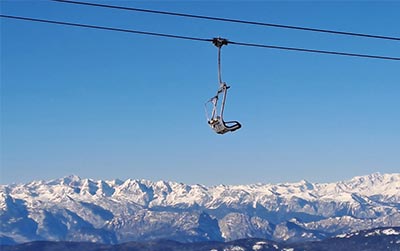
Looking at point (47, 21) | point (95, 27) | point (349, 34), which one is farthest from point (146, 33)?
point (349, 34)

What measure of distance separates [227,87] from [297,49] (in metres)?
4.75

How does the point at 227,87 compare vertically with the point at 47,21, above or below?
below

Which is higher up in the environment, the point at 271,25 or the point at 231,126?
the point at 271,25

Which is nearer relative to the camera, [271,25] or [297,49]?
[271,25]

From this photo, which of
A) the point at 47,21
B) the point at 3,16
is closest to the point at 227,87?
the point at 47,21

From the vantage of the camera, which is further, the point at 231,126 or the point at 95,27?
the point at 231,126

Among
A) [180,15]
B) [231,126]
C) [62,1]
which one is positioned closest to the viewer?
[180,15]

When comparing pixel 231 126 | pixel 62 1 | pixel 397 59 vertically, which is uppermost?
pixel 62 1

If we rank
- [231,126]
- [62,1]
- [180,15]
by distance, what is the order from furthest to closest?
[231,126] → [62,1] → [180,15]

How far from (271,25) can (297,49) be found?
3710 mm

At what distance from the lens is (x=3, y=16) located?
117 ft

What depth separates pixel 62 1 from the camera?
35.9 metres

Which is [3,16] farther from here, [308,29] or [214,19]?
[308,29]

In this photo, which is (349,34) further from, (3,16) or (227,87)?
(3,16)
